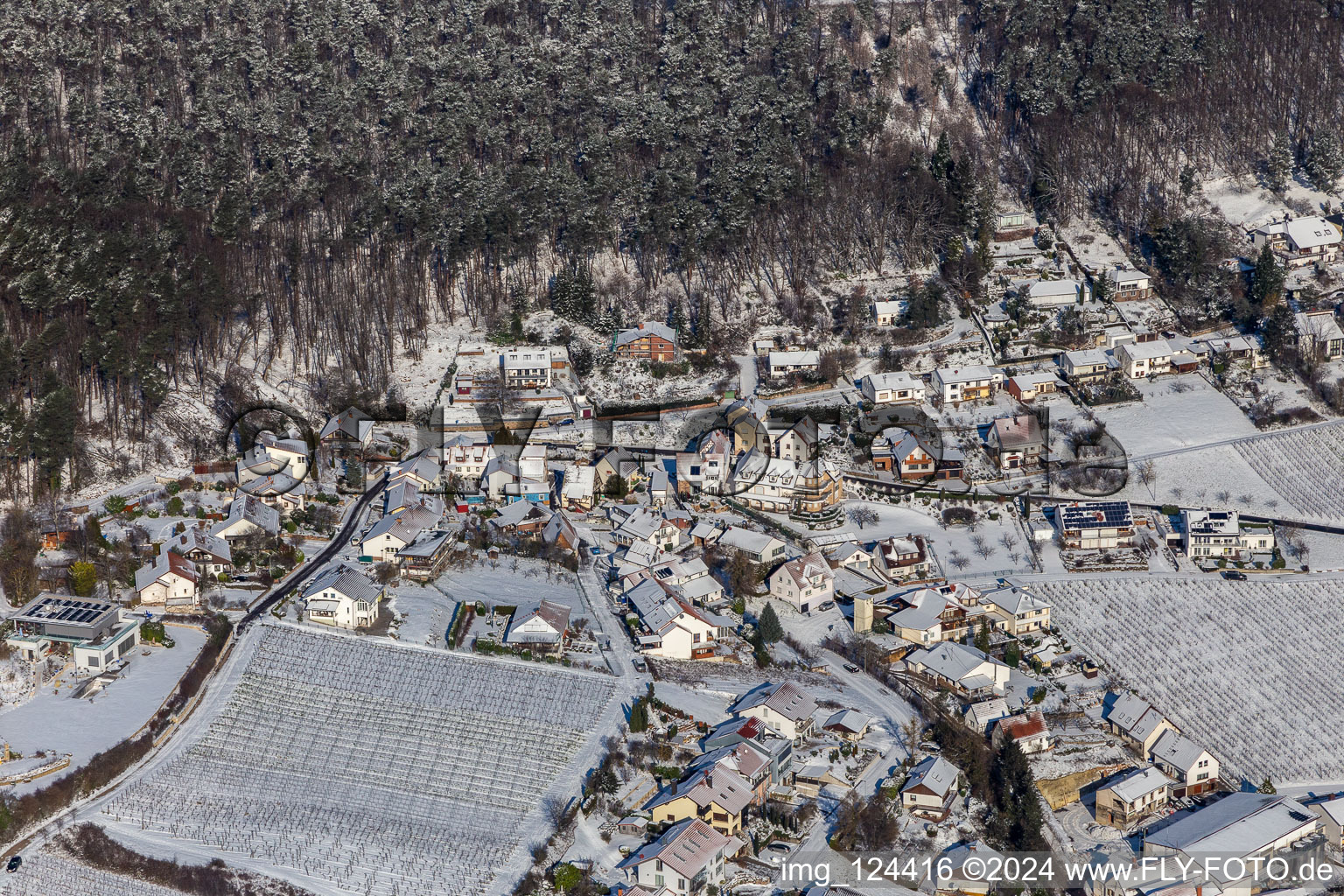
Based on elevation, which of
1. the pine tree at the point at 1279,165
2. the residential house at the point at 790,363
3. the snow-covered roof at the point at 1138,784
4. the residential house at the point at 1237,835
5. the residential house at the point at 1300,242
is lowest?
the residential house at the point at 1237,835

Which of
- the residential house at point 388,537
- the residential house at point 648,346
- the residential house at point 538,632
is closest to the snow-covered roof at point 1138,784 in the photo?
the residential house at point 538,632

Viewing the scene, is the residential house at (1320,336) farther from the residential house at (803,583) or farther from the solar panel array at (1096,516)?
the residential house at (803,583)

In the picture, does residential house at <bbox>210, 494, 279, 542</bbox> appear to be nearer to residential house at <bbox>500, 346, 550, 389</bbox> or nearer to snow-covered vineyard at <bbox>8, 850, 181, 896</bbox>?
residential house at <bbox>500, 346, 550, 389</bbox>

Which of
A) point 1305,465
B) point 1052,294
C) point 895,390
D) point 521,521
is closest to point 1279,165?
point 1052,294

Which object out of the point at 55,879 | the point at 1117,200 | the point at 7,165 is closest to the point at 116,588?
the point at 55,879

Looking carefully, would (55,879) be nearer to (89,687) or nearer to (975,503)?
(89,687)

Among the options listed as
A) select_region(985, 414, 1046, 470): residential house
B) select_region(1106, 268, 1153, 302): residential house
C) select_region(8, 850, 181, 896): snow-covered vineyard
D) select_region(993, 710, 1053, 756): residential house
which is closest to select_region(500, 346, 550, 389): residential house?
select_region(985, 414, 1046, 470): residential house

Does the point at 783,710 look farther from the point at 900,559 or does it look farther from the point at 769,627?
the point at 900,559

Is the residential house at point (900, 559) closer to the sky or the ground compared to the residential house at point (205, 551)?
closer to the ground
